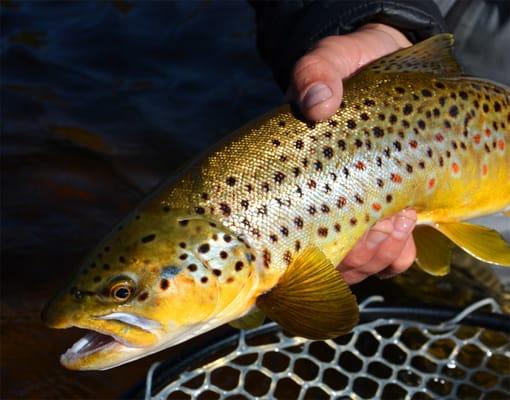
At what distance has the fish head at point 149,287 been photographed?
2174 millimetres

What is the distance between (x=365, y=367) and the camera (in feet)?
9.59

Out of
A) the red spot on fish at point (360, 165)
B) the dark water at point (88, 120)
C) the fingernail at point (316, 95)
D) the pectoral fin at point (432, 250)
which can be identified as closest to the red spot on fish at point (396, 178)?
the red spot on fish at point (360, 165)

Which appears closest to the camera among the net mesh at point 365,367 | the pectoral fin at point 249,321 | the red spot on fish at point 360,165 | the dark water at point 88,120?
the red spot on fish at point 360,165

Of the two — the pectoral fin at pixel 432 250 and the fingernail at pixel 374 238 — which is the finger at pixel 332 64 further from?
the pectoral fin at pixel 432 250

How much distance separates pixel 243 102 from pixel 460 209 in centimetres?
369

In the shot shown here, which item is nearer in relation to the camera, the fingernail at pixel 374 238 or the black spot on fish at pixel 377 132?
the black spot on fish at pixel 377 132

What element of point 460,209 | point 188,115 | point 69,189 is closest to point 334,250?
point 460,209

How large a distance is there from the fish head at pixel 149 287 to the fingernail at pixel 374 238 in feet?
2.03

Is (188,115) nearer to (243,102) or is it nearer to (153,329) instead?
(243,102)

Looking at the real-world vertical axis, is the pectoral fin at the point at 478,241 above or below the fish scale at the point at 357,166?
below

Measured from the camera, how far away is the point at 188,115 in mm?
5992

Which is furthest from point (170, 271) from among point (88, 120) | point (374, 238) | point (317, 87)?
point (88, 120)

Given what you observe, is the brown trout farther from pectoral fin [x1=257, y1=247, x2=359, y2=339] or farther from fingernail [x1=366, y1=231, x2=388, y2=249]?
fingernail [x1=366, y1=231, x2=388, y2=249]

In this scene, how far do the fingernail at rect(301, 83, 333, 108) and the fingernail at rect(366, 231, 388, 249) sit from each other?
0.58 metres
